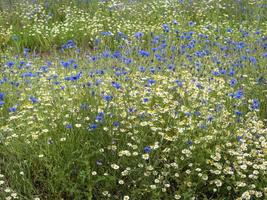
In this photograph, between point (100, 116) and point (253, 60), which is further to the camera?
point (253, 60)

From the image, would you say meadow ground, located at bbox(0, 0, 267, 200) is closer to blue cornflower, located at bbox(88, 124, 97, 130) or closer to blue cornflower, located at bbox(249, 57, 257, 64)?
blue cornflower, located at bbox(88, 124, 97, 130)

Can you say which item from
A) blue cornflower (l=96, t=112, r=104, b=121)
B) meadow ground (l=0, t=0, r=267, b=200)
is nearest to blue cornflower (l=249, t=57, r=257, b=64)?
meadow ground (l=0, t=0, r=267, b=200)

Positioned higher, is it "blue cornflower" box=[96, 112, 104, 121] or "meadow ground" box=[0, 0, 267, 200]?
"blue cornflower" box=[96, 112, 104, 121]

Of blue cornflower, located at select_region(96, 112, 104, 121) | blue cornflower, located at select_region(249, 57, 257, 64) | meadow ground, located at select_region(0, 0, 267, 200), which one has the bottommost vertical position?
meadow ground, located at select_region(0, 0, 267, 200)

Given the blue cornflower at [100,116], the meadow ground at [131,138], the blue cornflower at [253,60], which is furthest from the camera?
the blue cornflower at [253,60]

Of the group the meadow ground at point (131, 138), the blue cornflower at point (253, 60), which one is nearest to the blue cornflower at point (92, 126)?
the meadow ground at point (131, 138)

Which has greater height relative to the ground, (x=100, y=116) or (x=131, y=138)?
(x=100, y=116)

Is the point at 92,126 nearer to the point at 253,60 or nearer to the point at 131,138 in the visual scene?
the point at 131,138

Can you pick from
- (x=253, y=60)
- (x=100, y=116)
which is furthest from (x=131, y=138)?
(x=253, y=60)

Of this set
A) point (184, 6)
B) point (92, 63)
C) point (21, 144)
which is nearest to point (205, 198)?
point (21, 144)

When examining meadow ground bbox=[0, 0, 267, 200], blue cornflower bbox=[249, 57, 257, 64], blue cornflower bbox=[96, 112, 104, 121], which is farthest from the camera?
blue cornflower bbox=[249, 57, 257, 64]

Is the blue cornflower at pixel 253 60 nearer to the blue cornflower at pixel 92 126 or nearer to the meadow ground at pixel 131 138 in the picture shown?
the meadow ground at pixel 131 138

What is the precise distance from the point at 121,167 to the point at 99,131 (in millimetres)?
323

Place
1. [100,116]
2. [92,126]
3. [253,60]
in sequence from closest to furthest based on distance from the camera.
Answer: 1. [92,126]
2. [100,116]
3. [253,60]
